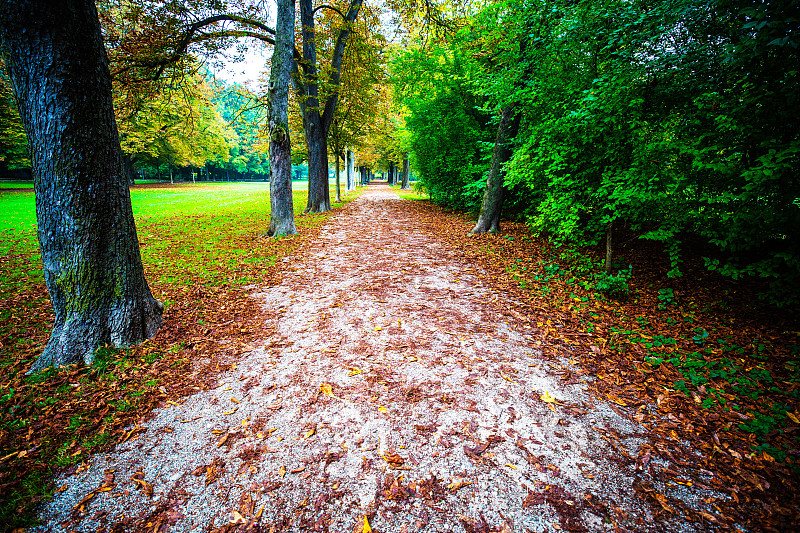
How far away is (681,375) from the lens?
346 centimetres

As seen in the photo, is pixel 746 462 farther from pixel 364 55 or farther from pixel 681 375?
pixel 364 55

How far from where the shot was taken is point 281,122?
9562mm

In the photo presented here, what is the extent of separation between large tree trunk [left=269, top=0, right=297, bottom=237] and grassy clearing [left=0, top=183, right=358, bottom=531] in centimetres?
230

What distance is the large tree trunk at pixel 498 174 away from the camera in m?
9.14

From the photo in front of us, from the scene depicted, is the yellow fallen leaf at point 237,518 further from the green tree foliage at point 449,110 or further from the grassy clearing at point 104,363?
the green tree foliage at point 449,110

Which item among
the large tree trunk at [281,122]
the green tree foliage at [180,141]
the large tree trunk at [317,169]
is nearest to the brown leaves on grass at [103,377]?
the large tree trunk at [281,122]

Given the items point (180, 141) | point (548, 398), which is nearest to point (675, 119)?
point (548, 398)

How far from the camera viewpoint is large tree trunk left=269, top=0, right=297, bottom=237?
9.23m

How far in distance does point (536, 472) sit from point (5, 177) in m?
55.5

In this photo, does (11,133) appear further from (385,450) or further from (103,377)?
(385,450)

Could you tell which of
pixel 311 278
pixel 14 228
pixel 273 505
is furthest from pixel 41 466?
pixel 14 228

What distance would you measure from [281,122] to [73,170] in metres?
7.00

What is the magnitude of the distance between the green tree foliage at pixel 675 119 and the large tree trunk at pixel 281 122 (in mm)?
6424

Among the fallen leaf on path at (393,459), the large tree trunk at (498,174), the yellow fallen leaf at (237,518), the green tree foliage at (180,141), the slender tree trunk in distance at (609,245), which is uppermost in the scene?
the green tree foliage at (180,141)
